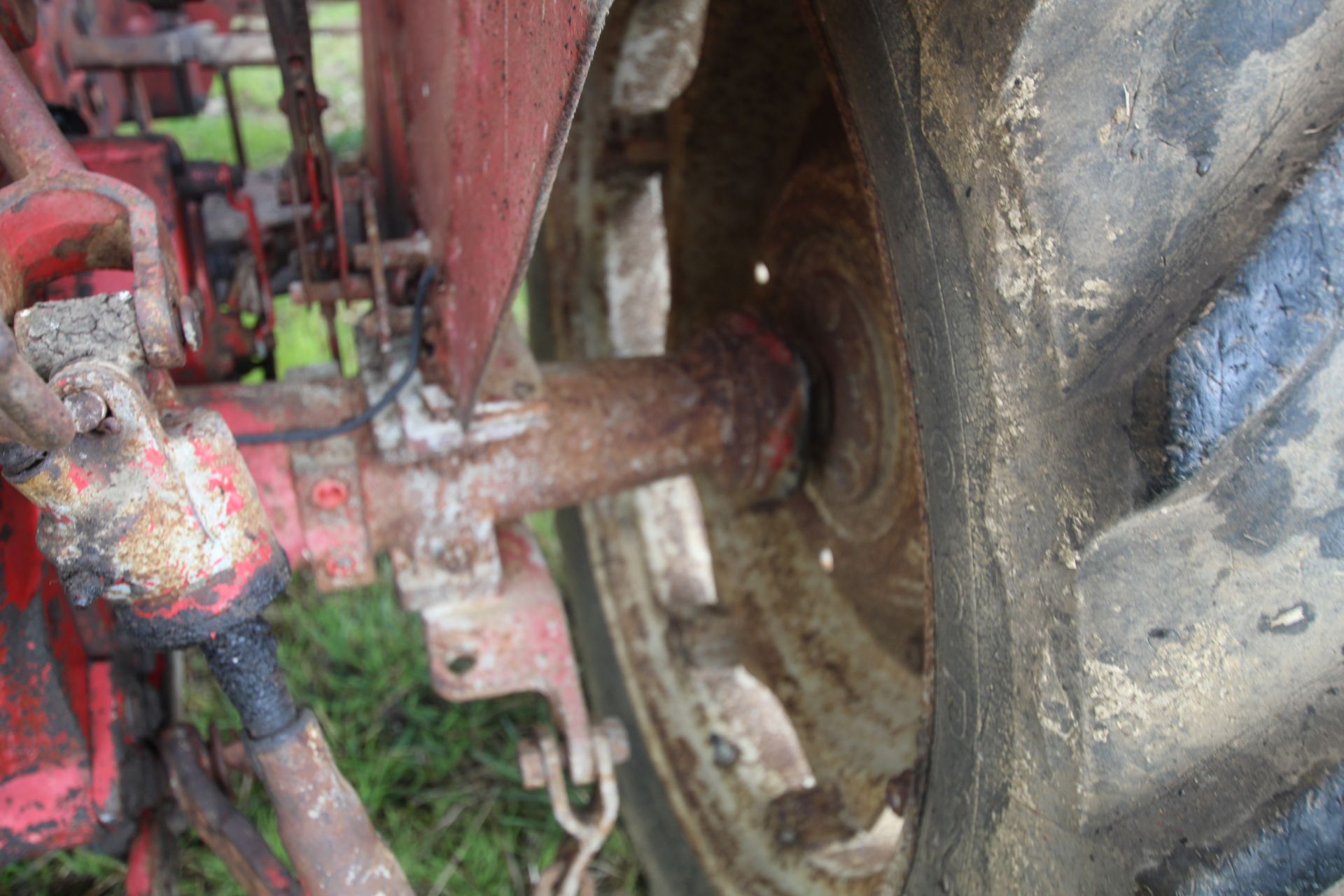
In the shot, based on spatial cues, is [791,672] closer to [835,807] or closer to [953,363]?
[835,807]

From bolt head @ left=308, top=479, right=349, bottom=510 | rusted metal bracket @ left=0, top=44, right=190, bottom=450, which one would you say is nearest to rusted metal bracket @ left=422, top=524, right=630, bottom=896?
bolt head @ left=308, top=479, right=349, bottom=510

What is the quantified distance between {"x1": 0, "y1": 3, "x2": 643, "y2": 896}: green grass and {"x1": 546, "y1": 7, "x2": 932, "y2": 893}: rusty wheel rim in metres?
0.33

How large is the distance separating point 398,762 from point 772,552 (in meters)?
0.78

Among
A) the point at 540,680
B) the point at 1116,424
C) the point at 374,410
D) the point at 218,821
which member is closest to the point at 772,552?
the point at 540,680

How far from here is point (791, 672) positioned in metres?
1.52

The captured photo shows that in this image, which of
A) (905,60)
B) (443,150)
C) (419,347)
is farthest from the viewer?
(419,347)

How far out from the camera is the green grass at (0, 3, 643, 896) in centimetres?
159

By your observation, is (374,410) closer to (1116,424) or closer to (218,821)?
(218,821)

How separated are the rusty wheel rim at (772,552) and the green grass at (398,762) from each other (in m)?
0.33

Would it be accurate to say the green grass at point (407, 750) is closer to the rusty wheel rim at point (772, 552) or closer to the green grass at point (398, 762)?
the green grass at point (398, 762)

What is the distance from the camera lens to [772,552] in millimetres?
1594

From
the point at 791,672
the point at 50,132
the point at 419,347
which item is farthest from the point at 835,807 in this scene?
the point at 50,132

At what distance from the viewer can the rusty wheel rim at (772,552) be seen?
127cm

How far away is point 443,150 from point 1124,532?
75 cm
